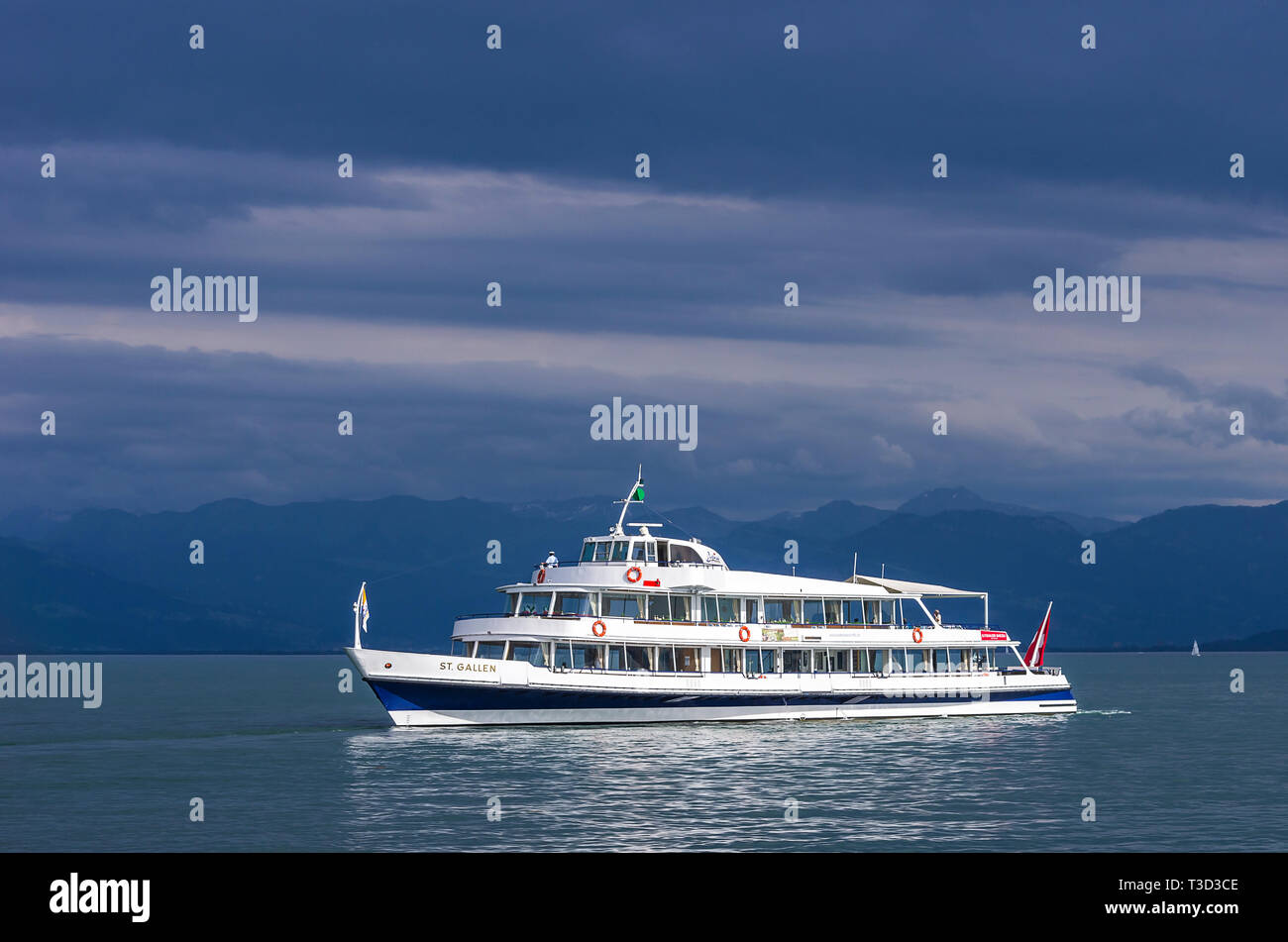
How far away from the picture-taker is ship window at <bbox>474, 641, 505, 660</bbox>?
61344mm

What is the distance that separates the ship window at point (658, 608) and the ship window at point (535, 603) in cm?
433

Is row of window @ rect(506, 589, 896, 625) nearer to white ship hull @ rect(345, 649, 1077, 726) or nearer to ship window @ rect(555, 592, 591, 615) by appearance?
ship window @ rect(555, 592, 591, 615)

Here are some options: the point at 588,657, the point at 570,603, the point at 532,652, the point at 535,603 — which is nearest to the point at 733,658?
the point at 588,657

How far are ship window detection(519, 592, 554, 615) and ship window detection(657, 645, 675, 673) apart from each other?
5.16m

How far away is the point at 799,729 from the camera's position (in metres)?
64.9

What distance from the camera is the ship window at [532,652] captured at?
61.0m

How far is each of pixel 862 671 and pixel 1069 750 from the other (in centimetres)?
1039

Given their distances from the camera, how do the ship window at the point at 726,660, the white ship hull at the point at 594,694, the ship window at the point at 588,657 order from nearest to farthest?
the white ship hull at the point at 594,694, the ship window at the point at 588,657, the ship window at the point at 726,660

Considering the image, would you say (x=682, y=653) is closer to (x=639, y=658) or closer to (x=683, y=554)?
(x=639, y=658)

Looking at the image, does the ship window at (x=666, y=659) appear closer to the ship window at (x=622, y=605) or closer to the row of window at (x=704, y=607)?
the row of window at (x=704, y=607)

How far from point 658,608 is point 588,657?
421 centimetres

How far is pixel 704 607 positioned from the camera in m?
65.1

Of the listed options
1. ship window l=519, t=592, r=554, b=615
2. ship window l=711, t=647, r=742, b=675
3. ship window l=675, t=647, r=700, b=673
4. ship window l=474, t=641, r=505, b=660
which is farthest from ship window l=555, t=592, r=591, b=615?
ship window l=711, t=647, r=742, b=675

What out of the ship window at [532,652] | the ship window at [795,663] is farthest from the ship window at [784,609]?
the ship window at [532,652]
